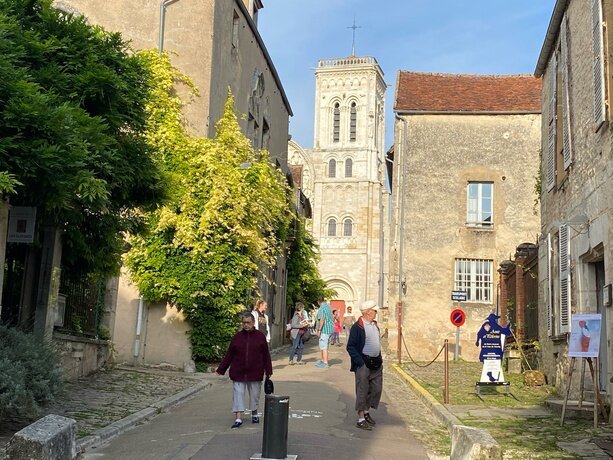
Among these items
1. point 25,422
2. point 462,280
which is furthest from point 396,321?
point 25,422

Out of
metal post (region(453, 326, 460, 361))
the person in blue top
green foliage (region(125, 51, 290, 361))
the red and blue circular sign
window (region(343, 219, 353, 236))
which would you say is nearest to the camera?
the red and blue circular sign

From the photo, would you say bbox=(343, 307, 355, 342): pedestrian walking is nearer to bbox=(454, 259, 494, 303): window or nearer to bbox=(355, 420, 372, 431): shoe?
bbox=(454, 259, 494, 303): window

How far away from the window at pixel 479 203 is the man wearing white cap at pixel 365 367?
15541mm

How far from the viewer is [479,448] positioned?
6.43 m

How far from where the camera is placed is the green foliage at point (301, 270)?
31422 millimetres

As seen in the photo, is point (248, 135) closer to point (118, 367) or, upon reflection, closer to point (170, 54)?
point (170, 54)

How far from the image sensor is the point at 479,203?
25.2 metres

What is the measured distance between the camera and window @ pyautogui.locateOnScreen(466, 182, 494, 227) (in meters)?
25.0

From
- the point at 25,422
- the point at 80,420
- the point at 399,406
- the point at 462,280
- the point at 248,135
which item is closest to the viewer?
the point at 25,422

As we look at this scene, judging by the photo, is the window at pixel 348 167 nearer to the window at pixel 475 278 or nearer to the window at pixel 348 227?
the window at pixel 348 227

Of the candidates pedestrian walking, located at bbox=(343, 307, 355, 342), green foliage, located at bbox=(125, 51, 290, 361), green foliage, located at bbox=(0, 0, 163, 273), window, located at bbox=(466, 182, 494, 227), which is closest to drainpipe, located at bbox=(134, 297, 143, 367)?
green foliage, located at bbox=(125, 51, 290, 361)

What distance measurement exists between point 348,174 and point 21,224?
224 ft

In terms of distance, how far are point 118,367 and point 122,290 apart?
192 cm

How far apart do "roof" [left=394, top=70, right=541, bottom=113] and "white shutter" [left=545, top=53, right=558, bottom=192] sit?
33.6 feet
